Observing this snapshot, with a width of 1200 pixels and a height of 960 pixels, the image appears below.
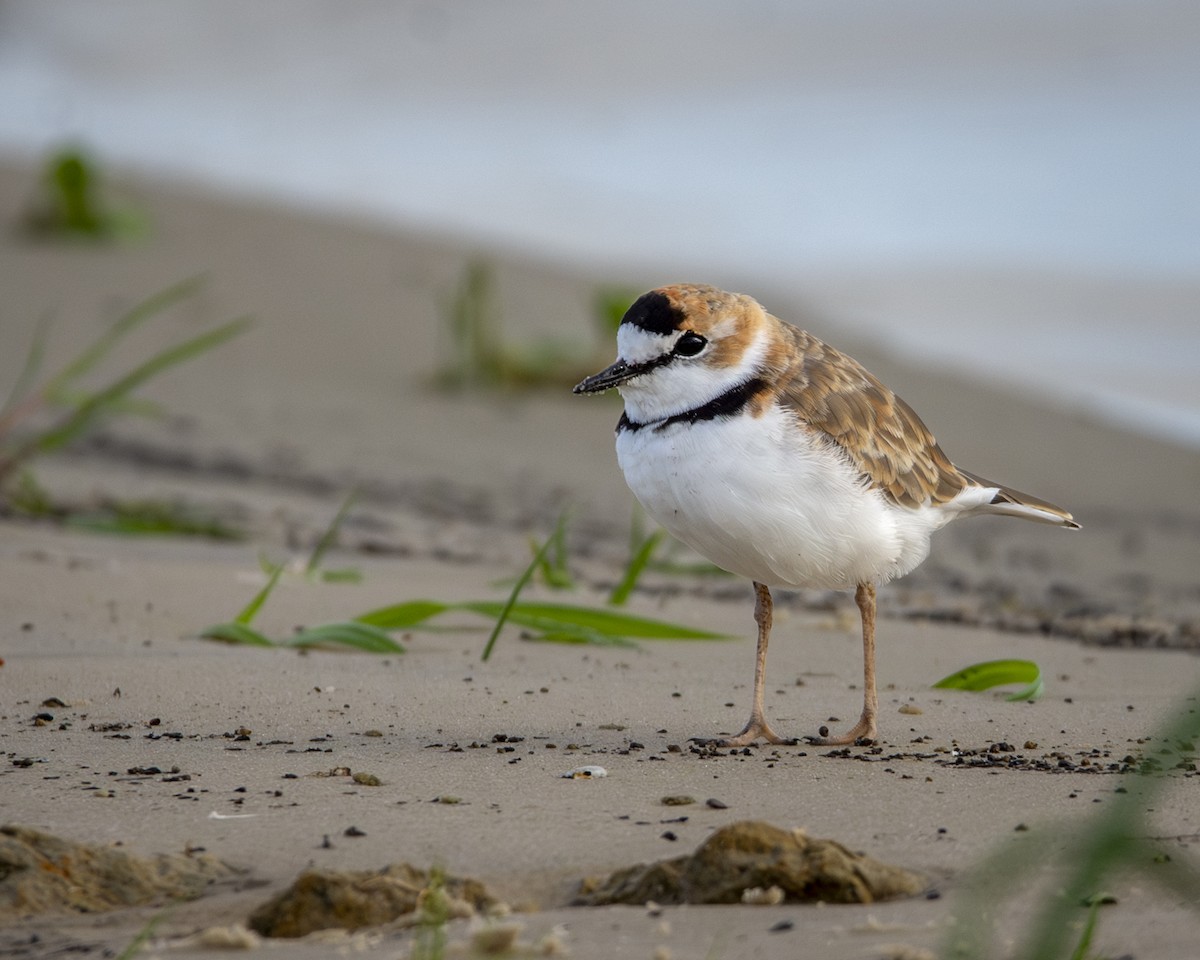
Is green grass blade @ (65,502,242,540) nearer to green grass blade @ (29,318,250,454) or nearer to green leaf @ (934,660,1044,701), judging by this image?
green grass blade @ (29,318,250,454)

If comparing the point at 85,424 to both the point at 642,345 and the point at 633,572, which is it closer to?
the point at 633,572

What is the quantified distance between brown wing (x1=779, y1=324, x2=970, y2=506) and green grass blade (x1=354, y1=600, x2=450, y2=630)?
143 centimetres

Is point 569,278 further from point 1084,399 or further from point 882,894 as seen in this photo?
point 882,894

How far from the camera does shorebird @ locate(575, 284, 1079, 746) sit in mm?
3709

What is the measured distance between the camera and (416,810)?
10.0 feet

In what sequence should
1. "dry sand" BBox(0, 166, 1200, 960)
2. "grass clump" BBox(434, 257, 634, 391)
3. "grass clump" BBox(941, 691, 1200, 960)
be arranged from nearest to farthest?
"grass clump" BBox(941, 691, 1200, 960) < "dry sand" BBox(0, 166, 1200, 960) < "grass clump" BBox(434, 257, 634, 391)

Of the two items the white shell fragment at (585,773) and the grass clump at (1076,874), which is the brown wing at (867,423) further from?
the grass clump at (1076,874)

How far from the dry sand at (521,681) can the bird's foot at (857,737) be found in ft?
0.15

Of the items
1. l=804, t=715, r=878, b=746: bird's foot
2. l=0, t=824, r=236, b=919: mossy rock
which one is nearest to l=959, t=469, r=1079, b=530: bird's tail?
l=804, t=715, r=878, b=746: bird's foot

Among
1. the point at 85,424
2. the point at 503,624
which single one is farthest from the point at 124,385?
the point at 503,624

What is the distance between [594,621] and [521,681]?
50cm

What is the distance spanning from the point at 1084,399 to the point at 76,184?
7.93 m

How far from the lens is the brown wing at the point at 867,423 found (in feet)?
12.8

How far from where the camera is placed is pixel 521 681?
14.5 feet
